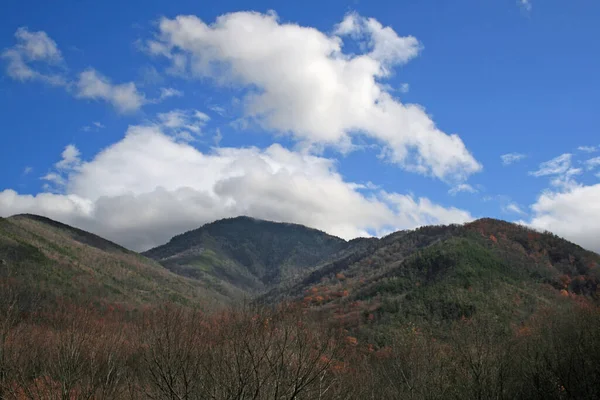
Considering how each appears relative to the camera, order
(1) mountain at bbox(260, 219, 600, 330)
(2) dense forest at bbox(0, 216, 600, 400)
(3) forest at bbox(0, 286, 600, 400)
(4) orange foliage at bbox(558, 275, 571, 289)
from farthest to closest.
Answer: (4) orange foliage at bbox(558, 275, 571, 289)
(1) mountain at bbox(260, 219, 600, 330)
(2) dense forest at bbox(0, 216, 600, 400)
(3) forest at bbox(0, 286, 600, 400)

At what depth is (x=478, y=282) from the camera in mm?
124000

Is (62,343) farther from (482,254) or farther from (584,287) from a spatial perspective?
(584,287)

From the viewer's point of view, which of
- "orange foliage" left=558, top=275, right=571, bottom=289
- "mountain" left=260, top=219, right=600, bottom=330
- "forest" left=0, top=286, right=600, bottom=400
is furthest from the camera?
"orange foliage" left=558, top=275, right=571, bottom=289

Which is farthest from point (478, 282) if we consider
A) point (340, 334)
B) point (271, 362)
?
point (271, 362)

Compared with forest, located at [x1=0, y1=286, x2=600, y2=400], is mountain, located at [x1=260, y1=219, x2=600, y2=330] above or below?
above

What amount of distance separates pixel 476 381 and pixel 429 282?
110 m

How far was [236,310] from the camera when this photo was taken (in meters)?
25.8

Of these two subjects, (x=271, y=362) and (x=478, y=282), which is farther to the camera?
(x=478, y=282)

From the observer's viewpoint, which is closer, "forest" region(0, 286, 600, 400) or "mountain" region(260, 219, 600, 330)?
"forest" region(0, 286, 600, 400)

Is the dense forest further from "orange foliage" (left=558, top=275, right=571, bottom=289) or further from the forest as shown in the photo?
"orange foliage" (left=558, top=275, right=571, bottom=289)

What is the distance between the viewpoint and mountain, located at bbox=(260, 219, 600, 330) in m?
109

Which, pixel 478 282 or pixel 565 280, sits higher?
pixel 565 280

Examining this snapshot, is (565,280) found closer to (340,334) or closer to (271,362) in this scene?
(340,334)

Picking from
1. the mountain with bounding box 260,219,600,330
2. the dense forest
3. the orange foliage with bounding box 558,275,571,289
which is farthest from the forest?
the orange foliage with bounding box 558,275,571,289
